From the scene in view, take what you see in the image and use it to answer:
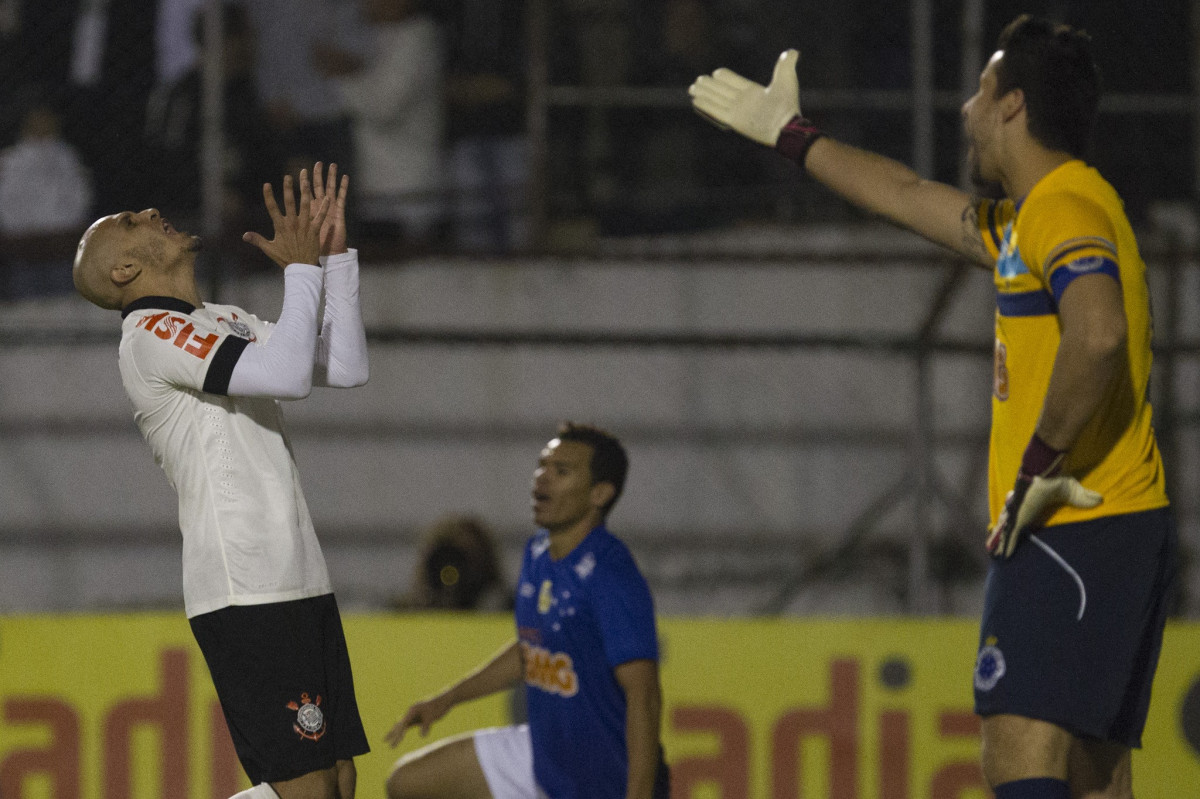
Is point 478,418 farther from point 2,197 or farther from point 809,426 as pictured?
point 2,197

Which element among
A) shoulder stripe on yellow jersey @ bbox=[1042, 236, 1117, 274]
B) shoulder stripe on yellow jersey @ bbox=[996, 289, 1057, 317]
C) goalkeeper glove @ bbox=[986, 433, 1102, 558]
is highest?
shoulder stripe on yellow jersey @ bbox=[1042, 236, 1117, 274]

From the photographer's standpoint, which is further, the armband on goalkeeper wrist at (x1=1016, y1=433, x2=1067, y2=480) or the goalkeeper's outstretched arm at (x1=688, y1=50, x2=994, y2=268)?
the goalkeeper's outstretched arm at (x1=688, y1=50, x2=994, y2=268)

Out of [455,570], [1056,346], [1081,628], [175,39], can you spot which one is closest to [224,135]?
[175,39]

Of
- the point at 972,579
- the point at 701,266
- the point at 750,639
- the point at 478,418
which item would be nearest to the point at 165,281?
the point at 750,639

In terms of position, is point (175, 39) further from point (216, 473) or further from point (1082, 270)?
point (1082, 270)

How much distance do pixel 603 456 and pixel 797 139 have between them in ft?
4.63

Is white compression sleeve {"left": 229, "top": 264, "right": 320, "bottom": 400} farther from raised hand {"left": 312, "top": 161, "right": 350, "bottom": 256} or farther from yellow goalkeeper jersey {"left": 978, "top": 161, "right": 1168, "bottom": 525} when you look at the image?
yellow goalkeeper jersey {"left": 978, "top": 161, "right": 1168, "bottom": 525}

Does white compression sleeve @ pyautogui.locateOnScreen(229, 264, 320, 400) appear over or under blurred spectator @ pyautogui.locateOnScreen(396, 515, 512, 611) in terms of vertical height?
over

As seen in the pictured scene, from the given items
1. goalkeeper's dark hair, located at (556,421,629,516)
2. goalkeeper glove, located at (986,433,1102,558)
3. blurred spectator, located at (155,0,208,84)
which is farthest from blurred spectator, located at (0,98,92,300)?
goalkeeper glove, located at (986,433,1102,558)

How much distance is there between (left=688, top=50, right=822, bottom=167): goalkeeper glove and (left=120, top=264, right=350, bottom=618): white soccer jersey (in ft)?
3.48

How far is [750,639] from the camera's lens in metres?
5.55

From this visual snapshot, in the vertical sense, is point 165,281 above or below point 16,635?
above

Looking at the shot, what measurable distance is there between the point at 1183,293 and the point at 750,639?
2915 mm

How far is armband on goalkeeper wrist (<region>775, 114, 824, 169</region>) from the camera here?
3.55m
